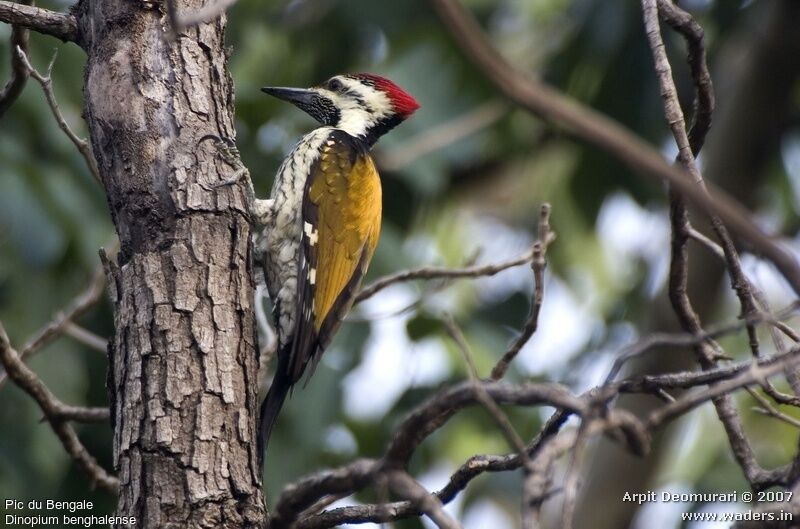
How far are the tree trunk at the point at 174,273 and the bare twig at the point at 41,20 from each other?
0.09 ft

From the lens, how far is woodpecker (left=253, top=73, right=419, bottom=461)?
3484mm

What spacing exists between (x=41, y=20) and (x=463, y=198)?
5282 mm

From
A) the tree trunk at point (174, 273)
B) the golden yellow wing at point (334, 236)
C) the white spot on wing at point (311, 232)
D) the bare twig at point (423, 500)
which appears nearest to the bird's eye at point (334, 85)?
the golden yellow wing at point (334, 236)

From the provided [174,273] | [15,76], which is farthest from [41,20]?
[174,273]

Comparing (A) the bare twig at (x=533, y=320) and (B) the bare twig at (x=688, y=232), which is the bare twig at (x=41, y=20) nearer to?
(A) the bare twig at (x=533, y=320)

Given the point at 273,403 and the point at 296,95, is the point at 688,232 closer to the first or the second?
the point at 273,403

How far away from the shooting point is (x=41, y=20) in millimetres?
2576

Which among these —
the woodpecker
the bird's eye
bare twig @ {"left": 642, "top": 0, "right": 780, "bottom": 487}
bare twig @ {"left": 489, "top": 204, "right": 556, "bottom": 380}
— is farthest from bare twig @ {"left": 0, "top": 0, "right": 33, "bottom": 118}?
the bird's eye

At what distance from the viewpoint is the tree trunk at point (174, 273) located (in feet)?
7.27

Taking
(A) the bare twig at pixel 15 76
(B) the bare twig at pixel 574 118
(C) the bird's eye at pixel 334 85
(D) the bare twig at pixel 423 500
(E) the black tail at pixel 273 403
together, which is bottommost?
(D) the bare twig at pixel 423 500

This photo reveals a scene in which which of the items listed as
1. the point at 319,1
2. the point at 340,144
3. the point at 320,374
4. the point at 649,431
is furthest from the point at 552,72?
the point at 649,431

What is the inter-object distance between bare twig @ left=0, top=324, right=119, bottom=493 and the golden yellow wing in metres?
0.76

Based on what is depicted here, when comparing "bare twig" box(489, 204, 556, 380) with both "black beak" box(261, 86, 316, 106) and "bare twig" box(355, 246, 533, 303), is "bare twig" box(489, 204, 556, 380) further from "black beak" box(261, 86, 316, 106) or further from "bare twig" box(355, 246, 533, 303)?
"black beak" box(261, 86, 316, 106)

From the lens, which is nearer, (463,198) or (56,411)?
(56,411)
